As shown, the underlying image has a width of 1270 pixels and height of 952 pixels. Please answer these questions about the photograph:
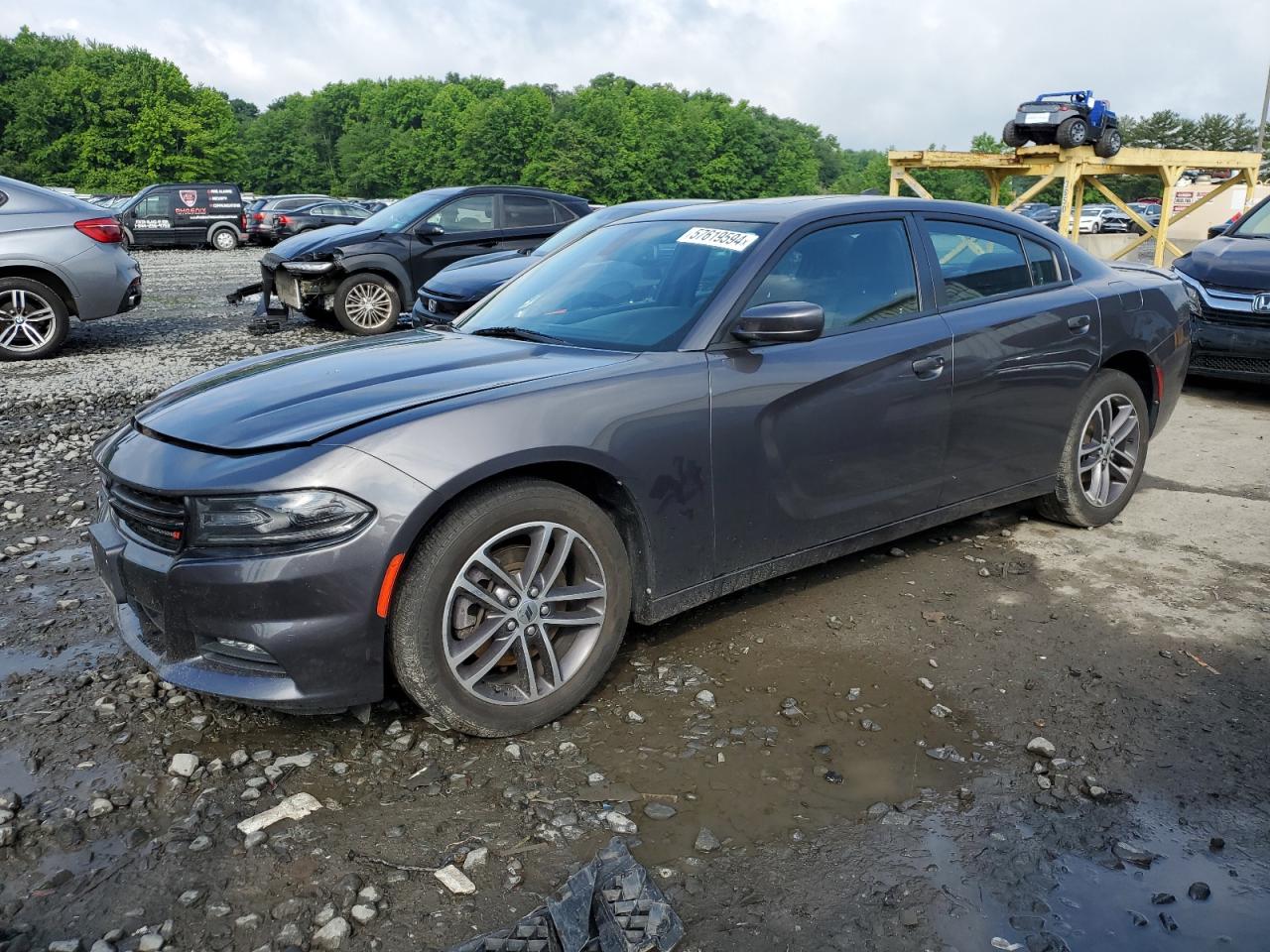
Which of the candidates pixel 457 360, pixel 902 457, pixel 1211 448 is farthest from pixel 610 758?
pixel 1211 448

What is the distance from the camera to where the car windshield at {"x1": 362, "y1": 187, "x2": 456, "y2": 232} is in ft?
38.6

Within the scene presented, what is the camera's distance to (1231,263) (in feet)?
27.1

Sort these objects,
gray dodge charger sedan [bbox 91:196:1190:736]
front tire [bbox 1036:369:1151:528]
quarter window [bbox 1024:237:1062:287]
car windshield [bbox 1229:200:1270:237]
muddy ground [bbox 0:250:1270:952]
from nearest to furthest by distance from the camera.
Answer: muddy ground [bbox 0:250:1270:952]
gray dodge charger sedan [bbox 91:196:1190:736]
quarter window [bbox 1024:237:1062:287]
front tire [bbox 1036:369:1151:528]
car windshield [bbox 1229:200:1270:237]

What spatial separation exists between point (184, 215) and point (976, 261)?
98.4 ft

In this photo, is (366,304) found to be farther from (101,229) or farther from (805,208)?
(805,208)

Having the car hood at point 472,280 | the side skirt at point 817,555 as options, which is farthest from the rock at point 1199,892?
the car hood at point 472,280

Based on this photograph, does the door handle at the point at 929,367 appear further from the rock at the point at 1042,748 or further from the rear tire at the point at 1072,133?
the rear tire at the point at 1072,133

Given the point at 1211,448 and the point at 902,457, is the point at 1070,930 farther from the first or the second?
the point at 1211,448

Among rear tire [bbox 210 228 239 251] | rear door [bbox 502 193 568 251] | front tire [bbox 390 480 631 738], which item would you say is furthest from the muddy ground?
rear tire [bbox 210 228 239 251]

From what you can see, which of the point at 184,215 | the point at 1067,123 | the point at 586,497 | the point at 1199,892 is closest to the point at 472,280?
the point at 586,497

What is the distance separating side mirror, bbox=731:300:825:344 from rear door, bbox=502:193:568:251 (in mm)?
8673

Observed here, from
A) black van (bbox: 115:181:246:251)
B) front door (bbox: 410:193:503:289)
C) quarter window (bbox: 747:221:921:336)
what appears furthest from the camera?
black van (bbox: 115:181:246:251)

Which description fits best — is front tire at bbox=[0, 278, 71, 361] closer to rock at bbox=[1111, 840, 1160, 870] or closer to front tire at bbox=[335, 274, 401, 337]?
front tire at bbox=[335, 274, 401, 337]

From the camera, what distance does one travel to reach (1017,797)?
2.92m
